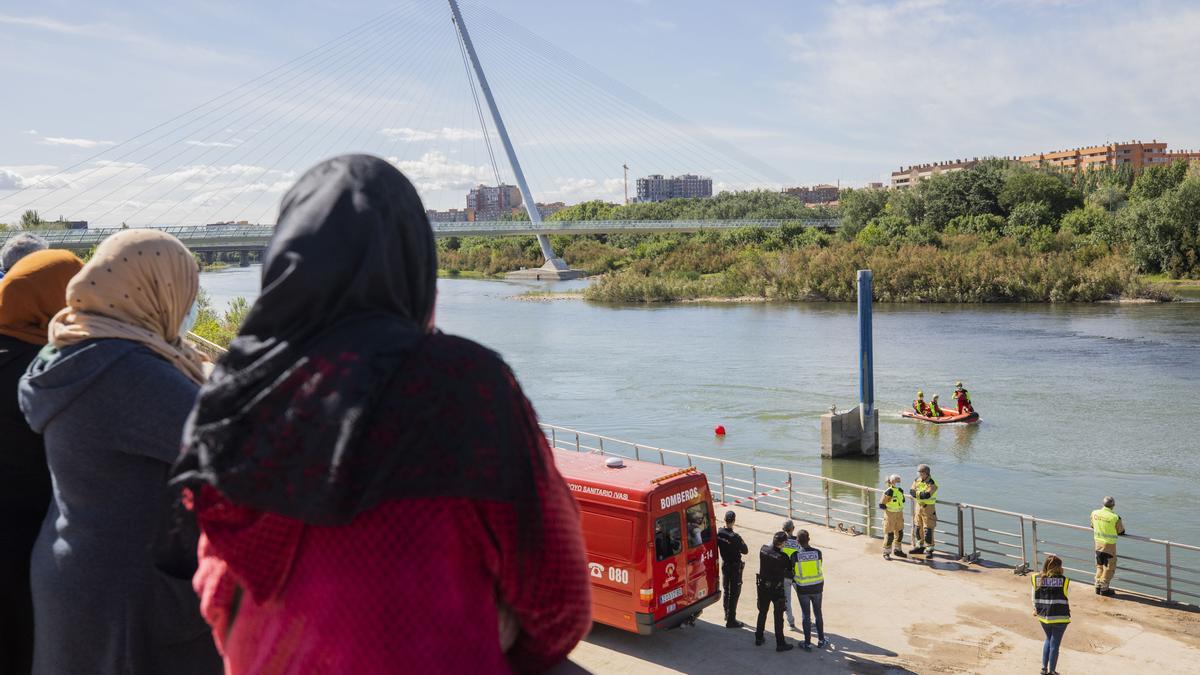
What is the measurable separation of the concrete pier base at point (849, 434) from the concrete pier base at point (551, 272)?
60.1m

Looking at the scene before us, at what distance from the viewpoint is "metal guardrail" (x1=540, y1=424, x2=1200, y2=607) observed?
13.6 m

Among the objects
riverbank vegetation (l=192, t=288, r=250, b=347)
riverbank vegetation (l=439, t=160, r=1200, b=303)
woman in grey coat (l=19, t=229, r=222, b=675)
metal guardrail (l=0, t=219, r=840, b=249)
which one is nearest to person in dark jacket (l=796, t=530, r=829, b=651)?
woman in grey coat (l=19, t=229, r=222, b=675)

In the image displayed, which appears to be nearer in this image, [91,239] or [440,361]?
[440,361]

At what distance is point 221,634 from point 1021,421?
94.5 feet

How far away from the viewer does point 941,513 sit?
2247 cm

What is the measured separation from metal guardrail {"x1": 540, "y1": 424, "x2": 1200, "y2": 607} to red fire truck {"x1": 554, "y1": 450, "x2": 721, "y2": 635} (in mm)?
2905

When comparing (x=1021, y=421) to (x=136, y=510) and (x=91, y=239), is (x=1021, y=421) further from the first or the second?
(x=91, y=239)

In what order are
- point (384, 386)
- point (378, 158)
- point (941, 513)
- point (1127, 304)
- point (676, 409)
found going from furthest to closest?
1. point (1127, 304)
2. point (676, 409)
3. point (941, 513)
4. point (378, 158)
5. point (384, 386)

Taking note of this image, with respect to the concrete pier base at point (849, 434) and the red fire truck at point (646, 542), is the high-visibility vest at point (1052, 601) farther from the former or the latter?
the concrete pier base at point (849, 434)

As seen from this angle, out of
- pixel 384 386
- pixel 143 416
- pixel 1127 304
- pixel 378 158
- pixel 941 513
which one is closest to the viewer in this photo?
pixel 384 386

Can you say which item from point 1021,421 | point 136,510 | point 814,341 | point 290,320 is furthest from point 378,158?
point 814,341

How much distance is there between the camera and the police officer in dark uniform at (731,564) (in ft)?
36.9

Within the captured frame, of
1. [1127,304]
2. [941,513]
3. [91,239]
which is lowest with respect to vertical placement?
[941,513]

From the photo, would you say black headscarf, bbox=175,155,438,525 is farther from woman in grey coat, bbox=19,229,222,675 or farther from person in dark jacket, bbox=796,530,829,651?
person in dark jacket, bbox=796,530,829,651
